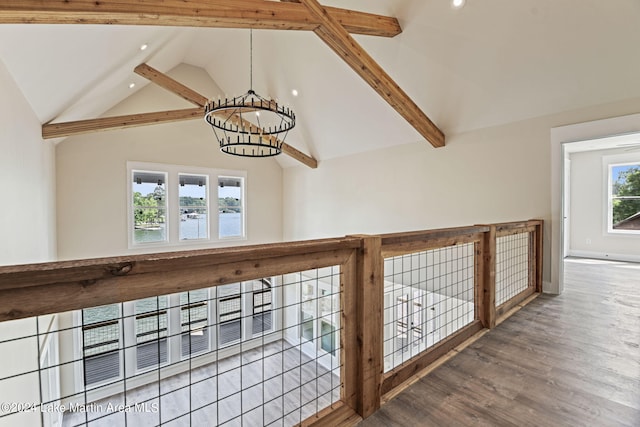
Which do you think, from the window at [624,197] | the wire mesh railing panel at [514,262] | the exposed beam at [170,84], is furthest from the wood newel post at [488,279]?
the window at [624,197]

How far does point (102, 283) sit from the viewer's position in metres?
1.03

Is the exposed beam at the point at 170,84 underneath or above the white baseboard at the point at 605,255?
above

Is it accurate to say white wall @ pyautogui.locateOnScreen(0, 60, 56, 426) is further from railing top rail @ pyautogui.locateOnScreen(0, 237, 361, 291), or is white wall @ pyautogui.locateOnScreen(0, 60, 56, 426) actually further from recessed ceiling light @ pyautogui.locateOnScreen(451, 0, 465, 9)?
recessed ceiling light @ pyautogui.locateOnScreen(451, 0, 465, 9)

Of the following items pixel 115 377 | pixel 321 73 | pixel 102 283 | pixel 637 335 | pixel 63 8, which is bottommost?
pixel 115 377

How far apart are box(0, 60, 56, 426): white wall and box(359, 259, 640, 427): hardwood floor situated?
3023 mm

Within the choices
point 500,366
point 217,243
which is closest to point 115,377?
point 217,243

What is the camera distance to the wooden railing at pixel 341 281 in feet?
3.10

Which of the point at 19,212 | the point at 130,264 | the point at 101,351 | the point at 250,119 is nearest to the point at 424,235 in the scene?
the point at 130,264

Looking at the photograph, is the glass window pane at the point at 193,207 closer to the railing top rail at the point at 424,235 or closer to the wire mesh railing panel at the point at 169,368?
the wire mesh railing panel at the point at 169,368

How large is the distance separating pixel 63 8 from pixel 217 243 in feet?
20.3

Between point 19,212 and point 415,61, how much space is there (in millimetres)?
5322

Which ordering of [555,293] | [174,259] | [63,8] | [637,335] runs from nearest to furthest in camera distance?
[174,259], [63,8], [637,335], [555,293]

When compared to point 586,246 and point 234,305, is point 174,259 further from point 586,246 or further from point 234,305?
point 586,246

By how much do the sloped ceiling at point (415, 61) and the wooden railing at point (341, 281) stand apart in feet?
7.15
